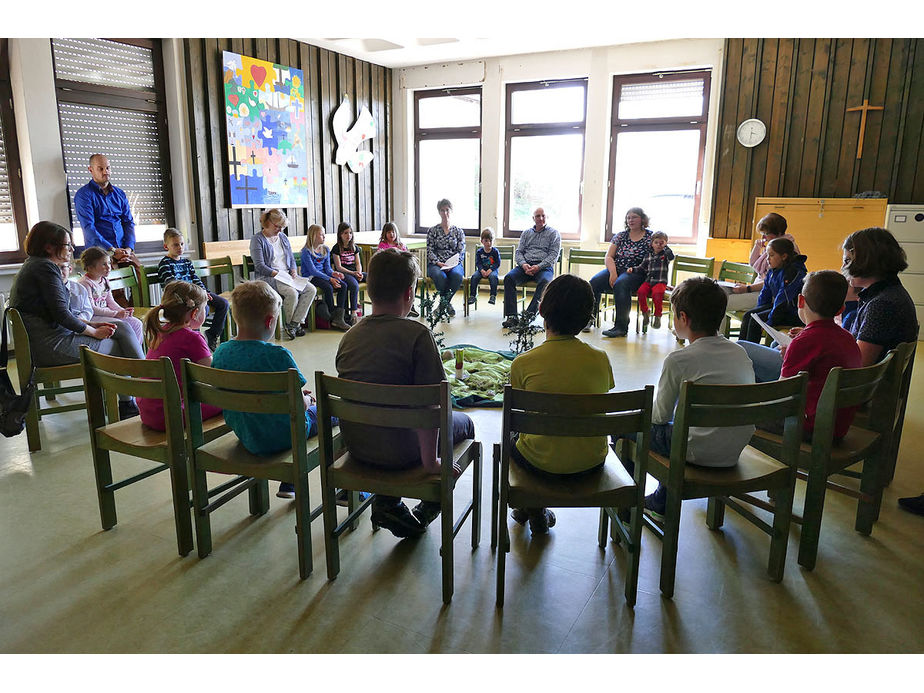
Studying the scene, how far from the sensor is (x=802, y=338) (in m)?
2.44

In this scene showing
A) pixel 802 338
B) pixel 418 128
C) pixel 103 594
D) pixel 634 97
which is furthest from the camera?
pixel 418 128

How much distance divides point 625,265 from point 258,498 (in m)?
4.66

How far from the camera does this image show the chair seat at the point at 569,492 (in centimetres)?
199

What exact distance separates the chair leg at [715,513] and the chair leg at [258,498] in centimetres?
184

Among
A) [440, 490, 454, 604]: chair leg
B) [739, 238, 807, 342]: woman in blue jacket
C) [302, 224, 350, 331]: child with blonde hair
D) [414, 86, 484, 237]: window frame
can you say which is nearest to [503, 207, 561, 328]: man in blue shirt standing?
[302, 224, 350, 331]: child with blonde hair

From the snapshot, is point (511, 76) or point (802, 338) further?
point (511, 76)

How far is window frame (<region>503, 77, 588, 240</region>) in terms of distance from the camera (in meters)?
8.06

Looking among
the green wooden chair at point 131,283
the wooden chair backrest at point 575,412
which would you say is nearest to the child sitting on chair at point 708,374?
the wooden chair backrest at point 575,412

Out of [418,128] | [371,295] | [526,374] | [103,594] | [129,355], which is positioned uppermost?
[418,128]

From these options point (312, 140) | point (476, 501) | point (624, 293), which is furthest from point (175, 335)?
→ point (312, 140)

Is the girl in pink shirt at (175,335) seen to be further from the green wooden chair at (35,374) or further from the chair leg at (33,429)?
the chair leg at (33,429)
